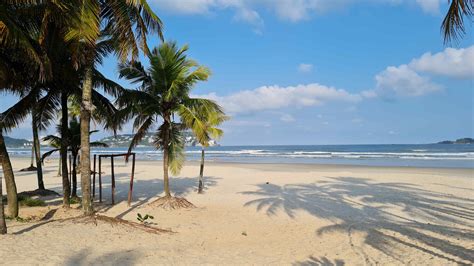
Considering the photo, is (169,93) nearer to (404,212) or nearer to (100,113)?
(100,113)

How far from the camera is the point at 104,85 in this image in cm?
1204

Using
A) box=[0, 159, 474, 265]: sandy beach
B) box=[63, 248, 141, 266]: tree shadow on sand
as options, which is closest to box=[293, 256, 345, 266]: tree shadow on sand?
box=[0, 159, 474, 265]: sandy beach

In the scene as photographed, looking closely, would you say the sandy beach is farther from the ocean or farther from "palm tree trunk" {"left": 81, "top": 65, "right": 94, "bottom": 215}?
the ocean

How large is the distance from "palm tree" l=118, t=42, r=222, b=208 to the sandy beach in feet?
8.78

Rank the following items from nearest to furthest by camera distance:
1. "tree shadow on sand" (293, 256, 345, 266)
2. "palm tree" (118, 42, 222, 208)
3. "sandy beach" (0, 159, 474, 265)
Result: "tree shadow on sand" (293, 256, 345, 266), "sandy beach" (0, 159, 474, 265), "palm tree" (118, 42, 222, 208)

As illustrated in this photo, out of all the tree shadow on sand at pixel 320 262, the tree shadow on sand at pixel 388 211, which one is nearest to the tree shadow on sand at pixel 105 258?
the tree shadow on sand at pixel 320 262

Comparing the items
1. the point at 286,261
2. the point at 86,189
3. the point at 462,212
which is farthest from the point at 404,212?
the point at 86,189

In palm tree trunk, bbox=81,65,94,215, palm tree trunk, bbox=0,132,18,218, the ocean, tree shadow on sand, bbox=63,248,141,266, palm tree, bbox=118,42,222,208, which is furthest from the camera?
the ocean

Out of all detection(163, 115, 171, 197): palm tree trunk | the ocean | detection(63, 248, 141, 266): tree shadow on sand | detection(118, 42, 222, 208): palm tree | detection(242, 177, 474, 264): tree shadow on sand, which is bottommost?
detection(242, 177, 474, 264): tree shadow on sand

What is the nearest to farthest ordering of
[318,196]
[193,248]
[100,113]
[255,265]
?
[255,265]
[193,248]
[100,113]
[318,196]

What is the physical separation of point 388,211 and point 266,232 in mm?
4976

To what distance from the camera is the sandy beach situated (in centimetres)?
709

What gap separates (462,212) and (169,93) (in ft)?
32.4

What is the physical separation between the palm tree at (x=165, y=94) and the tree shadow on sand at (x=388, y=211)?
3857 mm
